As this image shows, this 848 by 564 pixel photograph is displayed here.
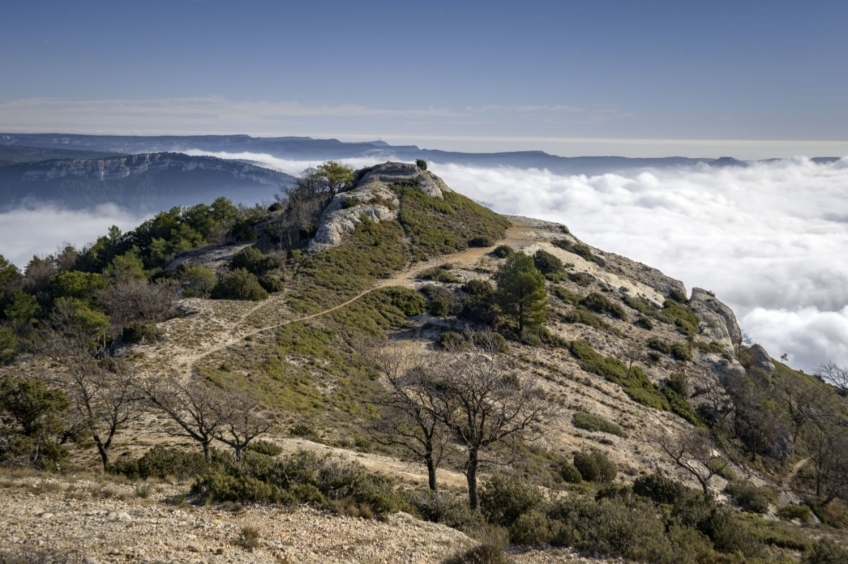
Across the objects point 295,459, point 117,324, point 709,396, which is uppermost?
point 295,459

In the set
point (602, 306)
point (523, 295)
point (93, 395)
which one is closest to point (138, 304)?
point (93, 395)

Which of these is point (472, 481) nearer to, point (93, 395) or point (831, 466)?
point (93, 395)

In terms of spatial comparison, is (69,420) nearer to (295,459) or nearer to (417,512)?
(295,459)

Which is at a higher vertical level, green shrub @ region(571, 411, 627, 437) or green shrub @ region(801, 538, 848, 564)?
green shrub @ region(801, 538, 848, 564)

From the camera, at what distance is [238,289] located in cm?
3559

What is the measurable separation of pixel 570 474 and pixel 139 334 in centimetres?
2361

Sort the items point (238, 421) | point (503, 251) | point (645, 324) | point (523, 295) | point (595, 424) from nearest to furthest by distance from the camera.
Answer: point (238, 421) < point (595, 424) < point (523, 295) < point (645, 324) < point (503, 251)

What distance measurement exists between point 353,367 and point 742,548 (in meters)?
21.9

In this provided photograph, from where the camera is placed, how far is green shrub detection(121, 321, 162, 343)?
83.3ft

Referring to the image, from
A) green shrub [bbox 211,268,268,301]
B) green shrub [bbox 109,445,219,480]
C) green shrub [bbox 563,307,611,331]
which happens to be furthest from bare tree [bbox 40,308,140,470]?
green shrub [bbox 563,307,611,331]

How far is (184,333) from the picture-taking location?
2742 centimetres

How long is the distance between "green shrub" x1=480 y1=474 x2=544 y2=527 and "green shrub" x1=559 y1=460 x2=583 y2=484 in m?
8.24

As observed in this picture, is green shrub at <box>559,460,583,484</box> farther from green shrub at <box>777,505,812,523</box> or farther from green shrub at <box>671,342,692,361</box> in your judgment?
green shrub at <box>671,342,692,361</box>

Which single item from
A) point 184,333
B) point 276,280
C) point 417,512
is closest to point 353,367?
point 184,333
